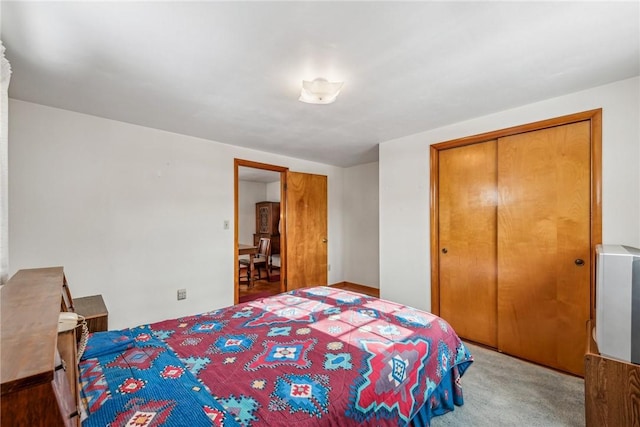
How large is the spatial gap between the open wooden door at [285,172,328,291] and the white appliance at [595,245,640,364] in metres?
3.62

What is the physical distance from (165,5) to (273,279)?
5.10 metres

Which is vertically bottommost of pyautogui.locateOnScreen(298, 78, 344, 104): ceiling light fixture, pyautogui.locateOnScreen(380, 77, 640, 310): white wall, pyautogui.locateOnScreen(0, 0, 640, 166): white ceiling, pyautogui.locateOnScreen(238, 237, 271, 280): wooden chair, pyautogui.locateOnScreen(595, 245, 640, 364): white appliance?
pyautogui.locateOnScreen(238, 237, 271, 280): wooden chair

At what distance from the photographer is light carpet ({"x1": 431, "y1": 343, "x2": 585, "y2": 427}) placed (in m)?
1.79

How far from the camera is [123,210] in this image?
9.43ft

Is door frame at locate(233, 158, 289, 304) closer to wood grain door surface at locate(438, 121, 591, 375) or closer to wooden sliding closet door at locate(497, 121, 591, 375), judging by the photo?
wood grain door surface at locate(438, 121, 591, 375)

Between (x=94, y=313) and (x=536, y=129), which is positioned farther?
(x=536, y=129)

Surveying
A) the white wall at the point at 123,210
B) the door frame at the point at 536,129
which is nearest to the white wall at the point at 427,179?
the door frame at the point at 536,129

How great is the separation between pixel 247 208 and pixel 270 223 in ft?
2.97

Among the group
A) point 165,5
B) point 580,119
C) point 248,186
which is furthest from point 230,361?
point 248,186

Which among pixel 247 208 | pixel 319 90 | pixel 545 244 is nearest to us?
pixel 319 90

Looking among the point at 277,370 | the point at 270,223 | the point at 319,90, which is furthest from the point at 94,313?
the point at 270,223

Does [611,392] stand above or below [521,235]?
below

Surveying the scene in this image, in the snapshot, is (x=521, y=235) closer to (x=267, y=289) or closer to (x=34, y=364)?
(x=34, y=364)

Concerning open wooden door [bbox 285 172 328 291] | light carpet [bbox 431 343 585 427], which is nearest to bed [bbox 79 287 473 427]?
light carpet [bbox 431 343 585 427]
